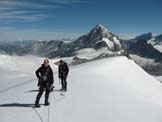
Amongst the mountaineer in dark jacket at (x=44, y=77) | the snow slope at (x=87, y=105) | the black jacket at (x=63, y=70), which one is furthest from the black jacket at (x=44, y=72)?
the black jacket at (x=63, y=70)

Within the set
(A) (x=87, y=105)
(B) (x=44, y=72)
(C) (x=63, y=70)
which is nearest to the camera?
(B) (x=44, y=72)

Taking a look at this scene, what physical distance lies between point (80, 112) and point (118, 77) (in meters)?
14.7

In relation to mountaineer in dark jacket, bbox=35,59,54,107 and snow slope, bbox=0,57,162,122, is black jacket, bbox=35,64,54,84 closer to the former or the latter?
mountaineer in dark jacket, bbox=35,59,54,107

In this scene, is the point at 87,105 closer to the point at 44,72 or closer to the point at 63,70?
the point at 44,72

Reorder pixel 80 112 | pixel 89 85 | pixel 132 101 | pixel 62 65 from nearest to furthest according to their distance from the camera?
pixel 80 112 → pixel 132 101 → pixel 62 65 → pixel 89 85

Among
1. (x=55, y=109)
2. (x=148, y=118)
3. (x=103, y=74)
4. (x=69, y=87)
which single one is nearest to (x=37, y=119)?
(x=55, y=109)

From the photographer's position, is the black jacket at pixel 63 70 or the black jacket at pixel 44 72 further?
the black jacket at pixel 63 70

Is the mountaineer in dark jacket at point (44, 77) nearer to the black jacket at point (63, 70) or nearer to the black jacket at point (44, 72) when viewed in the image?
the black jacket at point (44, 72)

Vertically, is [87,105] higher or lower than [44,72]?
lower

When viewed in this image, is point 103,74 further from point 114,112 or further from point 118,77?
point 114,112

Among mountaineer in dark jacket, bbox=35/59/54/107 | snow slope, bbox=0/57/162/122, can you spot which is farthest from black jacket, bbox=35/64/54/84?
snow slope, bbox=0/57/162/122

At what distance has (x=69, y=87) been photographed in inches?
983

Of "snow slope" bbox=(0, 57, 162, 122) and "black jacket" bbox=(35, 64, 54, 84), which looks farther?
"black jacket" bbox=(35, 64, 54, 84)

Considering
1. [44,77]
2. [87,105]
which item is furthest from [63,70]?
[44,77]
